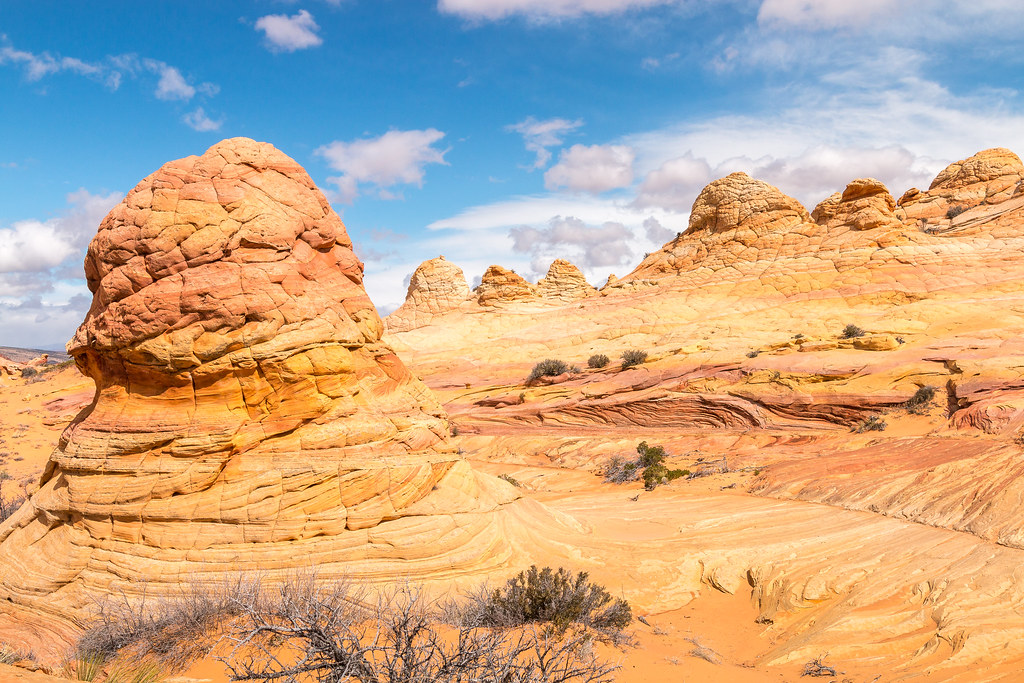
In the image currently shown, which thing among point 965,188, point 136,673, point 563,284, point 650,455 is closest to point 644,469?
point 650,455

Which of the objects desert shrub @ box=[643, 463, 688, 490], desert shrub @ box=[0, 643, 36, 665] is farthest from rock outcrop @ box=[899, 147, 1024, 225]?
desert shrub @ box=[0, 643, 36, 665]

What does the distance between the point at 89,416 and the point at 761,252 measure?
35078mm

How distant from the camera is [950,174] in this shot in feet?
169

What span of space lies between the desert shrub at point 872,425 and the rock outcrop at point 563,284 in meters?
29.8

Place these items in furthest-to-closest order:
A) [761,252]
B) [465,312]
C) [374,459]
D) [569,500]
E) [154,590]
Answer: [465,312], [761,252], [569,500], [374,459], [154,590]

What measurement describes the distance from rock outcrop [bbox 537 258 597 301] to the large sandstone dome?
3743 cm

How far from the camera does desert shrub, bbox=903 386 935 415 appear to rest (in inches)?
598

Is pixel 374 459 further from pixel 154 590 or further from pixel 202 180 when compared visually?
pixel 202 180

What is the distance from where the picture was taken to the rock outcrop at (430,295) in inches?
1751

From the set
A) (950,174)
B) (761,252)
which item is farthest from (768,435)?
(950,174)

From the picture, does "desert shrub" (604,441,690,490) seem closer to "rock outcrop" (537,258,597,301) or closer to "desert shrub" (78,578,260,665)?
"desert shrub" (78,578,260,665)

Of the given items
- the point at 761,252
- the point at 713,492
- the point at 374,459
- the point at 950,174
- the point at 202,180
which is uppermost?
the point at 950,174

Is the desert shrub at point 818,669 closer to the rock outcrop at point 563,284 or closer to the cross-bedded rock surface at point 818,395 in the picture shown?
the cross-bedded rock surface at point 818,395

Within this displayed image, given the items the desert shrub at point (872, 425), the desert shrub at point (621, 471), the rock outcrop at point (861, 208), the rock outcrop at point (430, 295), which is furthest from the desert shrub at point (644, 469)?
the rock outcrop at point (430, 295)
